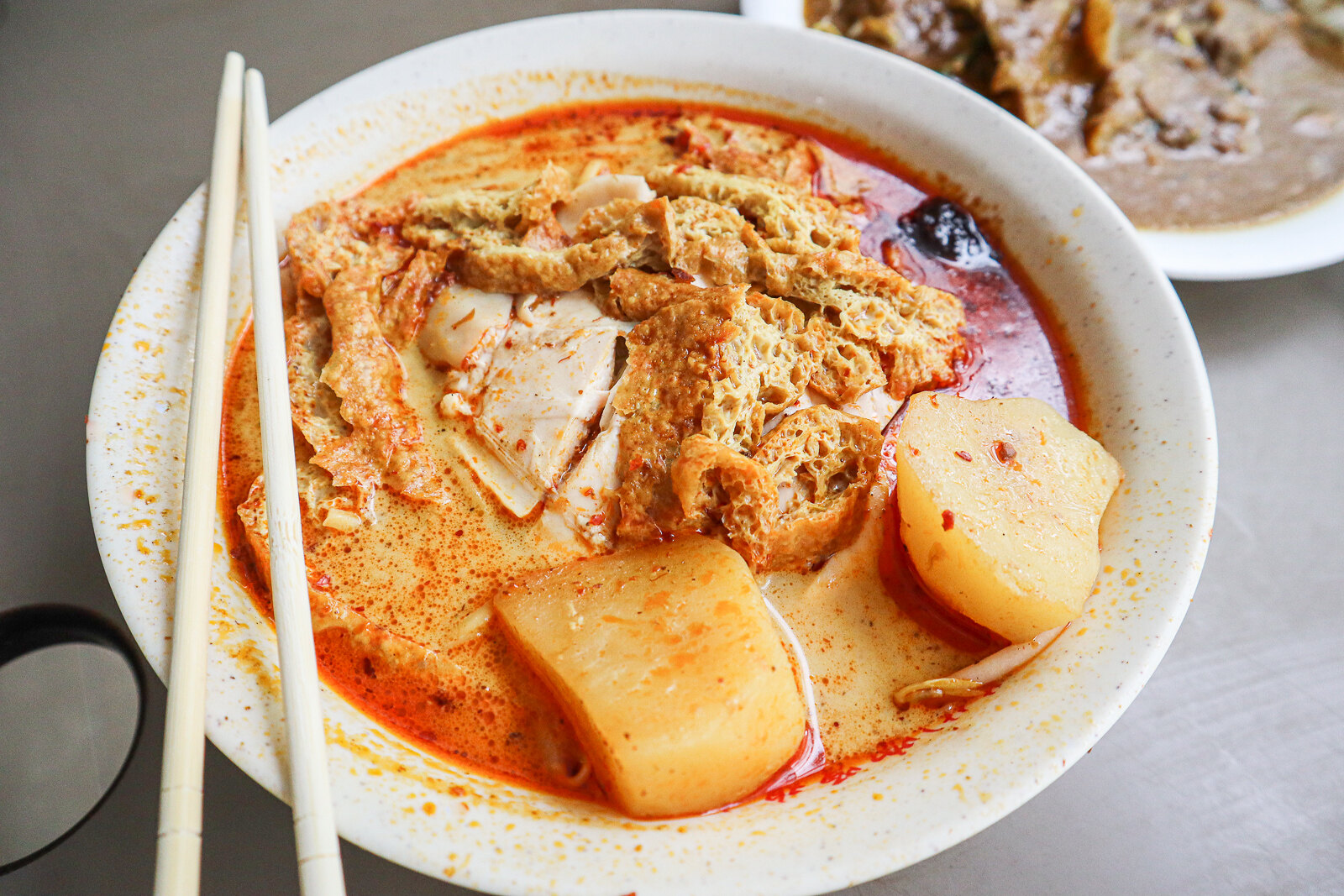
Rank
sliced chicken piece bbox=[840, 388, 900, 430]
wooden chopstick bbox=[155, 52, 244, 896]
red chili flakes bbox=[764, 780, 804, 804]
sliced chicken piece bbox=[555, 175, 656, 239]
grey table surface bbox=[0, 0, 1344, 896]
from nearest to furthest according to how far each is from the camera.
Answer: wooden chopstick bbox=[155, 52, 244, 896]
red chili flakes bbox=[764, 780, 804, 804]
grey table surface bbox=[0, 0, 1344, 896]
sliced chicken piece bbox=[840, 388, 900, 430]
sliced chicken piece bbox=[555, 175, 656, 239]

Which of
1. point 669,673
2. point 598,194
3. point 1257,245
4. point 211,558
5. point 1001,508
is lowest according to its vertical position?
point 669,673

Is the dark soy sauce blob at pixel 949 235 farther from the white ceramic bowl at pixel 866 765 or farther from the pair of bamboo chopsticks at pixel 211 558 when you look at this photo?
the pair of bamboo chopsticks at pixel 211 558

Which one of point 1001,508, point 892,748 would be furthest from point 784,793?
point 1001,508

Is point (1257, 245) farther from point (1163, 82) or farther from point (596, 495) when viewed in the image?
point (596, 495)

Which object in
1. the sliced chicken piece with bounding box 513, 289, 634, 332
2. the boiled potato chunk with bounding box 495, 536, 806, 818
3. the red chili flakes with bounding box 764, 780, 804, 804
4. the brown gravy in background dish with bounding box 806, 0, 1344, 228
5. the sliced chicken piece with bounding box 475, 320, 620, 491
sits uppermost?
the brown gravy in background dish with bounding box 806, 0, 1344, 228

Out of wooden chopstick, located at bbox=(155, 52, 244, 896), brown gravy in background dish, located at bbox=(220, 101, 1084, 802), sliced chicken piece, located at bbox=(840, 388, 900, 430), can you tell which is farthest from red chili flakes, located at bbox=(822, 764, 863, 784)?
wooden chopstick, located at bbox=(155, 52, 244, 896)

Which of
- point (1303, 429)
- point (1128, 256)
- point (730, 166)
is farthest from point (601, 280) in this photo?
point (1303, 429)

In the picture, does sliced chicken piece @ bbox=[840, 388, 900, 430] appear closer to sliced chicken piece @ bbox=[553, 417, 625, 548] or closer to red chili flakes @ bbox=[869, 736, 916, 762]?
sliced chicken piece @ bbox=[553, 417, 625, 548]
